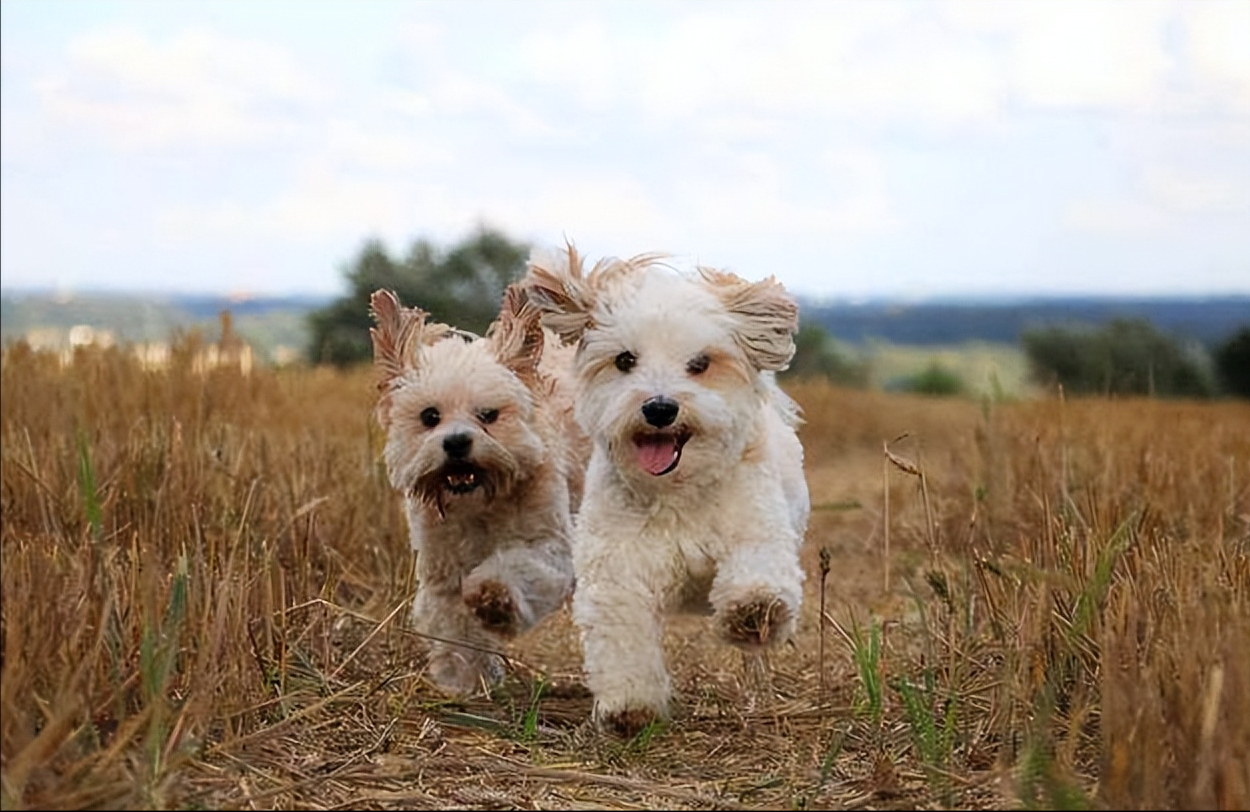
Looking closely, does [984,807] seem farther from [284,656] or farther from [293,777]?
[284,656]

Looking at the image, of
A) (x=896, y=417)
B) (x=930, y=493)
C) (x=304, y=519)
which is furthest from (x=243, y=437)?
(x=896, y=417)

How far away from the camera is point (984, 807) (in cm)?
346

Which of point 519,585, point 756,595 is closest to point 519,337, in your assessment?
point 519,585

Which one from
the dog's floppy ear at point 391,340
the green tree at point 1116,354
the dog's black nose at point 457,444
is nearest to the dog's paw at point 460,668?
the dog's black nose at point 457,444

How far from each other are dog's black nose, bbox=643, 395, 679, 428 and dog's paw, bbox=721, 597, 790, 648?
555mm

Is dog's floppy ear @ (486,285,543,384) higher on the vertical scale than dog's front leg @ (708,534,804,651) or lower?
higher

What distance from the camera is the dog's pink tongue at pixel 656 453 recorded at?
447 centimetres

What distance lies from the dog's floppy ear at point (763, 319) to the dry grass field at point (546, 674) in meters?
0.45

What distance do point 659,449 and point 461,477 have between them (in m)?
1.00

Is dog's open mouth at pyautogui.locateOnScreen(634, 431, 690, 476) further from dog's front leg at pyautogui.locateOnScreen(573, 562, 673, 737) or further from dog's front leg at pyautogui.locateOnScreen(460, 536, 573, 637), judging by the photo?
dog's front leg at pyautogui.locateOnScreen(460, 536, 573, 637)

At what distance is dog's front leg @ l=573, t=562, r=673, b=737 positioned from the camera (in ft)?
14.6

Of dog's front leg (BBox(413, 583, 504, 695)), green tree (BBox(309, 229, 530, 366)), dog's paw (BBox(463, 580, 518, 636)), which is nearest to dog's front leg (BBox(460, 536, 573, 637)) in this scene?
dog's paw (BBox(463, 580, 518, 636))

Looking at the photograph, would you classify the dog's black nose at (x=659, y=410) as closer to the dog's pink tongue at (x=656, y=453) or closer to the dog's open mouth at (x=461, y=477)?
the dog's pink tongue at (x=656, y=453)

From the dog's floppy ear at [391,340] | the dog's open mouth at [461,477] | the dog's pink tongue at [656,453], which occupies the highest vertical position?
the dog's floppy ear at [391,340]
